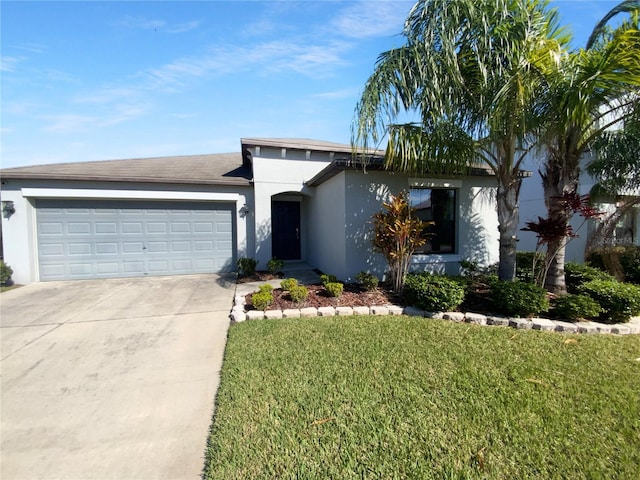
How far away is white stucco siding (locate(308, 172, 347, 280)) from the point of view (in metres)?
7.81

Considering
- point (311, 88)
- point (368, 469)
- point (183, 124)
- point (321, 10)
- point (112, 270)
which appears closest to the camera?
point (368, 469)

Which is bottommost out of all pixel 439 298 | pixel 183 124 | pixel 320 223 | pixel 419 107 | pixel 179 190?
pixel 439 298

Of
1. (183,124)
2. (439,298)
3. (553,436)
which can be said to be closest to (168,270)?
(183,124)

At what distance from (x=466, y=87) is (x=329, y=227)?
4926 millimetres

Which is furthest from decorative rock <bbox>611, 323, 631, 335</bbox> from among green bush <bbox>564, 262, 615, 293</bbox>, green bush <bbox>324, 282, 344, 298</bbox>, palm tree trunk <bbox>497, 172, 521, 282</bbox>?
green bush <bbox>324, 282, 344, 298</bbox>

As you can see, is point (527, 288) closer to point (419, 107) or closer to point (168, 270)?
point (419, 107)

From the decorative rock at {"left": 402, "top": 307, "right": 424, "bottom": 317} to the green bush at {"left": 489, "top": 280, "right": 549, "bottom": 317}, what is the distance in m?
1.37

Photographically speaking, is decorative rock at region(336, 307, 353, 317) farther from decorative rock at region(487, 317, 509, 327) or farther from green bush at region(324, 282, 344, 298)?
decorative rock at region(487, 317, 509, 327)

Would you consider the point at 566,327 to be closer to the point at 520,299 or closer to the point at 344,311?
the point at 520,299

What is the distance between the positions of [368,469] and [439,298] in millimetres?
3794

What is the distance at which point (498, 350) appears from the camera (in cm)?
407

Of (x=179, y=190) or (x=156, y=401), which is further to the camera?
(x=179, y=190)

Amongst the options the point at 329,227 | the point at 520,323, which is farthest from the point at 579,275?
the point at 329,227

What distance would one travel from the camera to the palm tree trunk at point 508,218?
6152 mm
